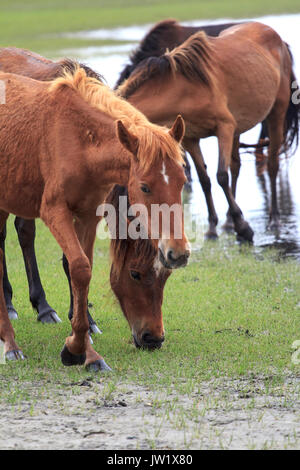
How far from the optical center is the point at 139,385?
496cm

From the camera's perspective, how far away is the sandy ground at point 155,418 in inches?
157

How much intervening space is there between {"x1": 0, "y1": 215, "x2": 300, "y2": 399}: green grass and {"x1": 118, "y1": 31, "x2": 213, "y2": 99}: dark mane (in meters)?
1.86

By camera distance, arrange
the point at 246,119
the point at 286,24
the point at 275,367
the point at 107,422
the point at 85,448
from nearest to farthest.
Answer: the point at 85,448 < the point at 107,422 < the point at 275,367 < the point at 246,119 < the point at 286,24

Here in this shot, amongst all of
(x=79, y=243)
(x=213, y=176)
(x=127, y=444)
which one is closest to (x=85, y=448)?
(x=127, y=444)

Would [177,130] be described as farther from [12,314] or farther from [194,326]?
[12,314]

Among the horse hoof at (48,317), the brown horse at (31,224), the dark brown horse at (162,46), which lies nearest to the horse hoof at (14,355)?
the brown horse at (31,224)

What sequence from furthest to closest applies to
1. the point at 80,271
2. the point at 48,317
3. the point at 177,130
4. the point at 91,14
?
1. the point at 91,14
2. the point at 48,317
3. the point at 80,271
4. the point at 177,130

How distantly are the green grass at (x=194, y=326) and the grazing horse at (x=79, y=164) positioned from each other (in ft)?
0.99

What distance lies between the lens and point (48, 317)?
6746 mm

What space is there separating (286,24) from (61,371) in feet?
94.8

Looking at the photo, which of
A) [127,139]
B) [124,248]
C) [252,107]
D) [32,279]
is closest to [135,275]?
[124,248]

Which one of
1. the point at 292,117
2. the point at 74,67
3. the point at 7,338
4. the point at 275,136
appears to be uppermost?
the point at 292,117

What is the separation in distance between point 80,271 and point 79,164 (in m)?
0.63

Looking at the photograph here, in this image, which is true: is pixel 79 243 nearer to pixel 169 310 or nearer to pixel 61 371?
pixel 61 371
